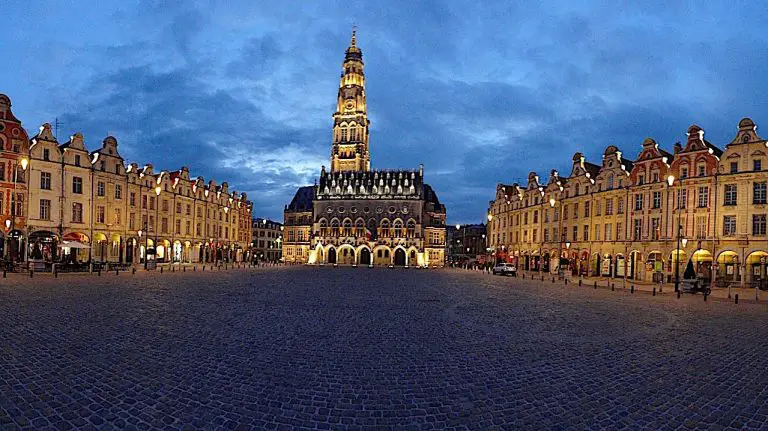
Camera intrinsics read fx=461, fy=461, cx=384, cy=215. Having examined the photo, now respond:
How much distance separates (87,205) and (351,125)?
68.3 m

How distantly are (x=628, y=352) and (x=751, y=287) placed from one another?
34195mm

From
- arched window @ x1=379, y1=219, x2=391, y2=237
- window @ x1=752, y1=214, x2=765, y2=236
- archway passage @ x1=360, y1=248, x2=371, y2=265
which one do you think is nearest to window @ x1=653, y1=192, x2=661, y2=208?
window @ x1=752, y1=214, x2=765, y2=236

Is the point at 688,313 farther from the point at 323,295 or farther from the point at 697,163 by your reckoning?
the point at 697,163

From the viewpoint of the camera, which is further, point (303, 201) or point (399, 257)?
point (303, 201)

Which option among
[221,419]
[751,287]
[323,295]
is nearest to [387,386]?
[221,419]

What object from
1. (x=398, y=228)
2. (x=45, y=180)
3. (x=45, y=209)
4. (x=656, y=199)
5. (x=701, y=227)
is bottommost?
(x=398, y=228)

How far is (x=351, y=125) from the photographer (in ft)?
364

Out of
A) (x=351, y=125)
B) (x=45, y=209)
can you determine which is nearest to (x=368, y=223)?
(x=351, y=125)

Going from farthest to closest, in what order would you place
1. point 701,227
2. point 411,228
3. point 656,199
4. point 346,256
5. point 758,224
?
point 411,228
point 346,256
point 656,199
point 701,227
point 758,224

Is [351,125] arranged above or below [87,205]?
above

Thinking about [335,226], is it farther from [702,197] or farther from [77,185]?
→ [702,197]

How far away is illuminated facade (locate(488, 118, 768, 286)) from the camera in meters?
37.5

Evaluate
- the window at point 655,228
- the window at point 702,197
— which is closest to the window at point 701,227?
the window at point 702,197

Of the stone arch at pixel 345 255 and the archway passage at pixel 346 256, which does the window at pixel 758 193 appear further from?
the archway passage at pixel 346 256
